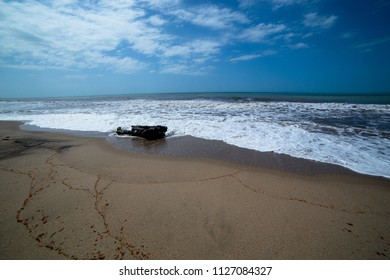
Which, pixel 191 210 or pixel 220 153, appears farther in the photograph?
pixel 220 153

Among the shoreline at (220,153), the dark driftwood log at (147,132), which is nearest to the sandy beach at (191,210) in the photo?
the shoreline at (220,153)

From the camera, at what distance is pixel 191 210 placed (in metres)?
3.13

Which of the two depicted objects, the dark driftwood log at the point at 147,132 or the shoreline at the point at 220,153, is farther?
the dark driftwood log at the point at 147,132

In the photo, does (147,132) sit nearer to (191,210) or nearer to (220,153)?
(220,153)

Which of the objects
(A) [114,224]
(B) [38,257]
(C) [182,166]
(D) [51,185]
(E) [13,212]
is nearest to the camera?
(B) [38,257]

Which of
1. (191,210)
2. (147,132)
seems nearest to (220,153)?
(191,210)

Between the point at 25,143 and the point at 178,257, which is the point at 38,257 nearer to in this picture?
the point at 178,257

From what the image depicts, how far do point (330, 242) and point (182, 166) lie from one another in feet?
10.9

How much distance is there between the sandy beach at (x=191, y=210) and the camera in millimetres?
2397

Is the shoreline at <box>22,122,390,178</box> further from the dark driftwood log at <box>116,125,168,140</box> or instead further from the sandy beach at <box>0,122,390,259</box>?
the dark driftwood log at <box>116,125,168,140</box>

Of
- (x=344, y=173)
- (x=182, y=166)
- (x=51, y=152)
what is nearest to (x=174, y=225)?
(x=182, y=166)

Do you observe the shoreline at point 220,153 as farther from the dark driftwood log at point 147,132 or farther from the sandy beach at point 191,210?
the dark driftwood log at point 147,132

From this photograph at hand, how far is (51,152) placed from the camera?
607cm

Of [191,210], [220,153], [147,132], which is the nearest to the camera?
[191,210]
